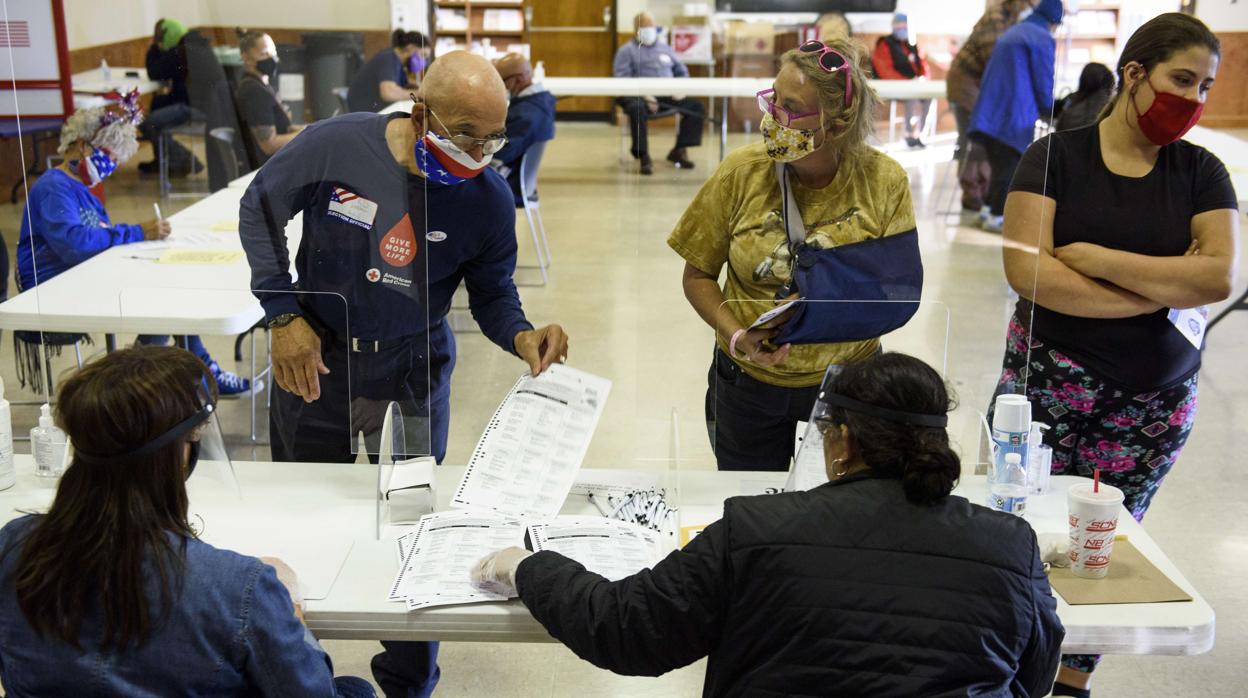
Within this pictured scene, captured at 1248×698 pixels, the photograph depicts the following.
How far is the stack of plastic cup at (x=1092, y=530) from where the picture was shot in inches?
74.1

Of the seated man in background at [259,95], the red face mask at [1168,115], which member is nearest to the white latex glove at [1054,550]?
the red face mask at [1168,115]

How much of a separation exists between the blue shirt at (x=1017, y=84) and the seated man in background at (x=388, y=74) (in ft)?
5.61

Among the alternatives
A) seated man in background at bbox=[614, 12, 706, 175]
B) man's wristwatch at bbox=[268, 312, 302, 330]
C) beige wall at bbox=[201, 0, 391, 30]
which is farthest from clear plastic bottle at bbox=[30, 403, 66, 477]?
seated man in background at bbox=[614, 12, 706, 175]

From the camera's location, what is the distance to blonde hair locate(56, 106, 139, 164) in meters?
2.63

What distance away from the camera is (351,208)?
2.20 metres

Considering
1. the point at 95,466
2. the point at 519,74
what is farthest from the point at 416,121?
the point at 519,74

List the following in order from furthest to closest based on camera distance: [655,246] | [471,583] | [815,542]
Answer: [655,246], [471,583], [815,542]

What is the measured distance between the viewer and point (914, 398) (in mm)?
1471

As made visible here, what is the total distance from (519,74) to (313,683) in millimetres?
4561

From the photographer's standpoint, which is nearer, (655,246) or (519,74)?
(655,246)

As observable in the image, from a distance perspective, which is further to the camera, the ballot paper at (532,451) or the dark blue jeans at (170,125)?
the dark blue jeans at (170,125)

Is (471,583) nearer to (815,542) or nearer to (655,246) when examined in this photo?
(815,542)

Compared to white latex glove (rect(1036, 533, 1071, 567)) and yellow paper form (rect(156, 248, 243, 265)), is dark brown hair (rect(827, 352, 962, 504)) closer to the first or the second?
white latex glove (rect(1036, 533, 1071, 567))

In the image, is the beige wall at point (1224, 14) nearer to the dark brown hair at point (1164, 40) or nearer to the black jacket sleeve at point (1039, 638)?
the dark brown hair at point (1164, 40)
